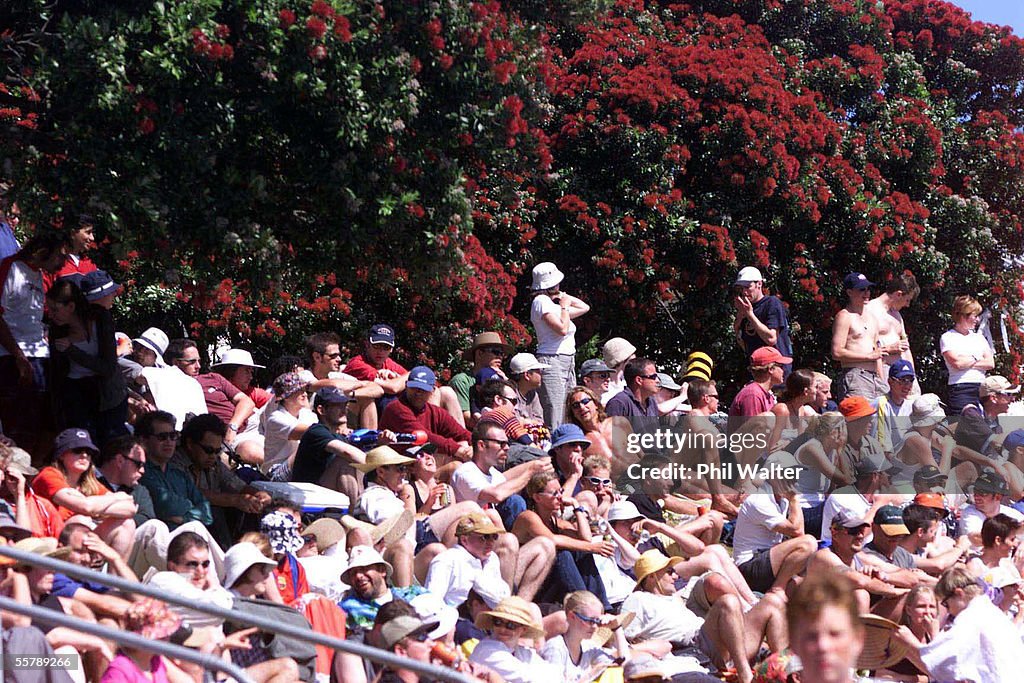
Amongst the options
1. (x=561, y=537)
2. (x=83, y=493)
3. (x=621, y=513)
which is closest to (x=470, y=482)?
(x=561, y=537)

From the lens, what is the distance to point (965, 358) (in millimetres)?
13430

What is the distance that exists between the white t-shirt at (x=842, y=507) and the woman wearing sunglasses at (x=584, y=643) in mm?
1951

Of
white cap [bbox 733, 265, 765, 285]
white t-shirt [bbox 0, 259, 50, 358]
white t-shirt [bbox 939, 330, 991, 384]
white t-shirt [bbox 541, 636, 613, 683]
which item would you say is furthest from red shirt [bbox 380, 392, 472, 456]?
white t-shirt [bbox 939, 330, 991, 384]

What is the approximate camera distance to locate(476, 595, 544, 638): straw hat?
26.0ft

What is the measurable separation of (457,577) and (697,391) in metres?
4.20

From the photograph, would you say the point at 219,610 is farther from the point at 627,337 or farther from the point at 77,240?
the point at 627,337

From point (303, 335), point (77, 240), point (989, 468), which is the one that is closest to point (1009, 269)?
point (989, 468)

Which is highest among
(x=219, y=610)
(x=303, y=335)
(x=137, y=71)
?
(x=137, y=71)

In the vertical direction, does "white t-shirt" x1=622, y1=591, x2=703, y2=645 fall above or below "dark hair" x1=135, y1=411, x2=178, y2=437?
below

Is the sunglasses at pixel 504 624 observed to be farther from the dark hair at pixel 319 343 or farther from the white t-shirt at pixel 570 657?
the dark hair at pixel 319 343

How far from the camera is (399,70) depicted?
8.20 metres

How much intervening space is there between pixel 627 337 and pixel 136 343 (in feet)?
22.9

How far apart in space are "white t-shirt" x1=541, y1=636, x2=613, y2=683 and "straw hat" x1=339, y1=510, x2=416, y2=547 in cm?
105

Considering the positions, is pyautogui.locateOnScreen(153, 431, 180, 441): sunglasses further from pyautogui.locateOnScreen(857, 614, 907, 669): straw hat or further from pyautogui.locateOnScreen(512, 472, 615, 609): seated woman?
pyautogui.locateOnScreen(857, 614, 907, 669): straw hat
